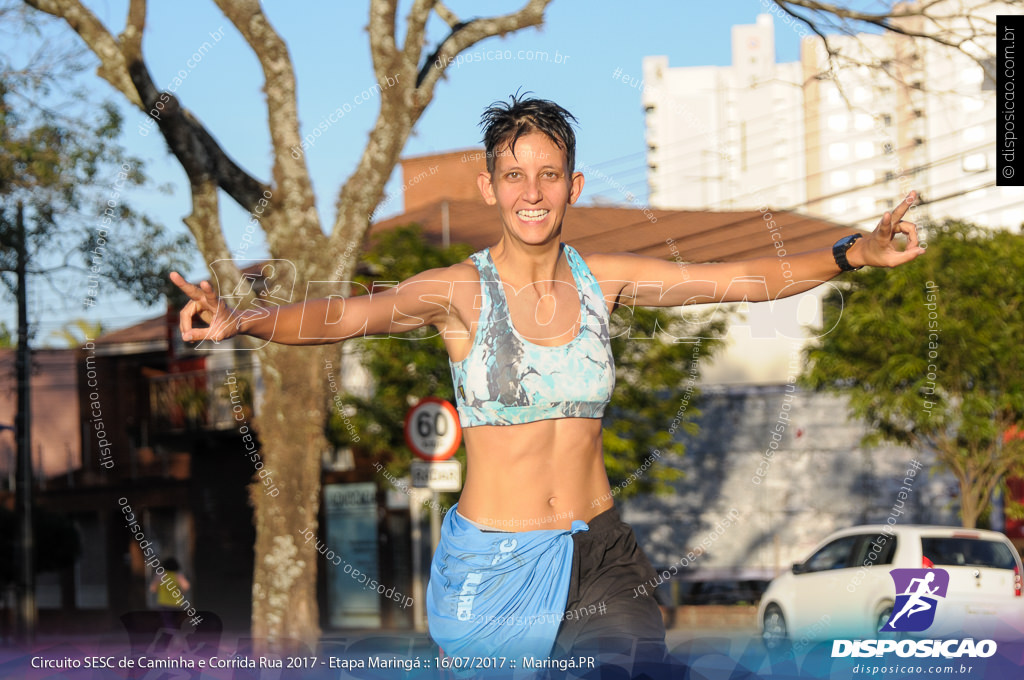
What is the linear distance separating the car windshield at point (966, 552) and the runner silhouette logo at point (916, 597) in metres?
0.51

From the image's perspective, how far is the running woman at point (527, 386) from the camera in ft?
11.3

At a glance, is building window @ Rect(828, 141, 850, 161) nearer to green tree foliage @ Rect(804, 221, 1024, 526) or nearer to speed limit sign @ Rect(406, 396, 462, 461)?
green tree foliage @ Rect(804, 221, 1024, 526)

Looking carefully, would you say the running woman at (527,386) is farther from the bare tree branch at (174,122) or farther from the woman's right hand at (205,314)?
the bare tree branch at (174,122)

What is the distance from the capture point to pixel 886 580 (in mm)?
11484

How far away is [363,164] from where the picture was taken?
8367 millimetres

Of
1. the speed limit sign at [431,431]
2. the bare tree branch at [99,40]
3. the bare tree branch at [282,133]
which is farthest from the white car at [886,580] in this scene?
the bare tree branch at [99,40]

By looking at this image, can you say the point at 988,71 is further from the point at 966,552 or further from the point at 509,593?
the point at 509,593

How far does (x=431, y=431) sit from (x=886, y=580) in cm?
462

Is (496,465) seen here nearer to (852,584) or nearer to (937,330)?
(852,584)

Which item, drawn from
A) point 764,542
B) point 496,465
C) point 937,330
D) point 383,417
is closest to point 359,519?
point 764,542

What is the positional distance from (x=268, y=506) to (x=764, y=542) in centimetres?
1306

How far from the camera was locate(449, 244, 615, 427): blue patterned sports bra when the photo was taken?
3453 millimetres

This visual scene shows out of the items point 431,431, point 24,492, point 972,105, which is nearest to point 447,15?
point 431,431

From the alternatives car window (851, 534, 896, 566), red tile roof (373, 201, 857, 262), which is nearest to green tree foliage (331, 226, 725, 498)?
car window (851, 534, 896, 566)
